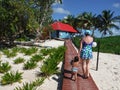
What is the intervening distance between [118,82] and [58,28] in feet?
141

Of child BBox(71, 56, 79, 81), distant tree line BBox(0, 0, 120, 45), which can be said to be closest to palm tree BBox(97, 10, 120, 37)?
distant tree line BBox(0, 0, 120, 45)

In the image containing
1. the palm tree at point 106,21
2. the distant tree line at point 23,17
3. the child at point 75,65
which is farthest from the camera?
the palm tree at point 106,21

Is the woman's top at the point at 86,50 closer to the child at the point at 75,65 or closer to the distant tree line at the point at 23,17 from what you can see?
the child at the point at 75,65

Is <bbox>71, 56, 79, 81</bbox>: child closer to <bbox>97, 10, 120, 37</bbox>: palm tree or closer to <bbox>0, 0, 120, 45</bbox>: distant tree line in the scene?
<bbox>0, 0, 120, 45</bbox>: distant tree line

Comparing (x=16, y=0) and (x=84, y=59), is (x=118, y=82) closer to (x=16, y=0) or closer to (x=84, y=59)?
(x=84, y=59)

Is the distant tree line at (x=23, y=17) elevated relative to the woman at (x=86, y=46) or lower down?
elevated

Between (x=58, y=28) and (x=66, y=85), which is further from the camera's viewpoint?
(x=58, y=28)

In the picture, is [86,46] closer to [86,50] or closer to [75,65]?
[86,50]

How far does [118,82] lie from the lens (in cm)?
1048

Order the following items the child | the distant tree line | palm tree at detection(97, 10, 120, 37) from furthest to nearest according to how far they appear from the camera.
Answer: palm tree at detection(97, 10, 120, 37), the distant tree line, the child

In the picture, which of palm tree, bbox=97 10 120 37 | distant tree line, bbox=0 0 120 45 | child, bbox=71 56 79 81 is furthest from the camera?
palm tree, bbox=97 10 120 37

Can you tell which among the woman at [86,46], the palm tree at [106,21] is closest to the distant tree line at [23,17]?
the woman at [86,46]

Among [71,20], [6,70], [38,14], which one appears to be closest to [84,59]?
[6,70]

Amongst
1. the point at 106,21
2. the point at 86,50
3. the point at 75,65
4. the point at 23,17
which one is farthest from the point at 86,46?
the point at 106,21
